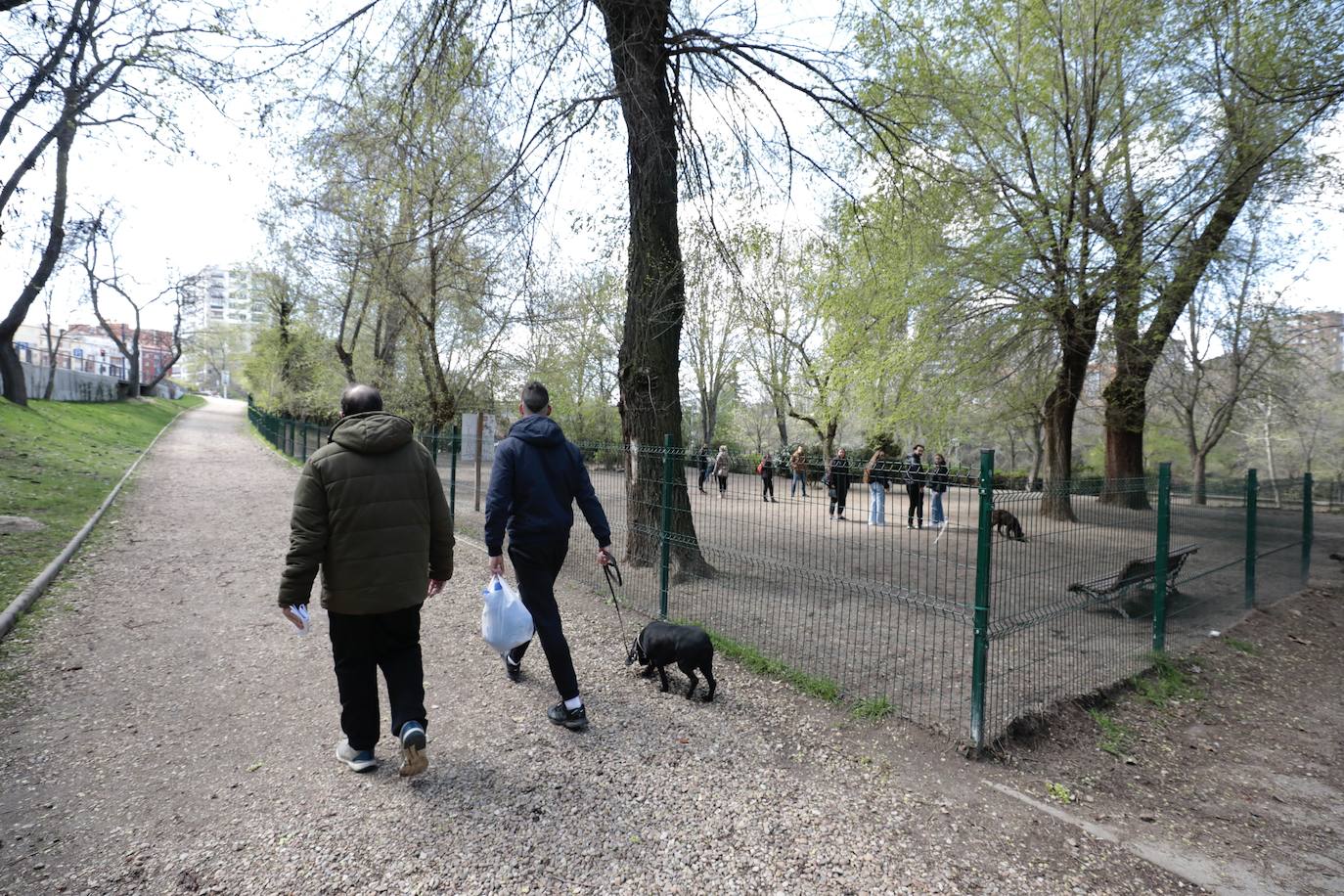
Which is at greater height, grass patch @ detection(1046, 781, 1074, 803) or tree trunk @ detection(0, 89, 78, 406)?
tree trunk @ detection(0, 89, 78, 406)

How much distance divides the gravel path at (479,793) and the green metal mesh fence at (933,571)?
0.76m

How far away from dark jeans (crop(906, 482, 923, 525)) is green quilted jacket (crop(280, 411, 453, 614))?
286 cm

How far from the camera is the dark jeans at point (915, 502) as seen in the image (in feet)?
13.8

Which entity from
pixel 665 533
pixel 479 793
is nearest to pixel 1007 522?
pixel 665 533

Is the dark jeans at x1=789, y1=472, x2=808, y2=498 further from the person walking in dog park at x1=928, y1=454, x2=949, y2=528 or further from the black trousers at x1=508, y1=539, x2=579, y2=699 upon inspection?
the black trousers at x1=508, y1=539, x2=579, y2=699

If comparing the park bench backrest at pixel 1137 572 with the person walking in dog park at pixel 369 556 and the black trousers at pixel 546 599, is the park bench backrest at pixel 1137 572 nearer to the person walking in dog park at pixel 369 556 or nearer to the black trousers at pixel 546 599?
the black trousers at pixel 546 599

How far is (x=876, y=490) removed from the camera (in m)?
4.47

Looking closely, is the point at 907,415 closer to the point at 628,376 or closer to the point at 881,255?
the point at 881,255

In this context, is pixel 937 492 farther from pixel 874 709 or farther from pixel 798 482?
pixel 874 709

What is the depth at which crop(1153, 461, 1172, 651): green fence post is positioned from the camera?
5145 millimetres

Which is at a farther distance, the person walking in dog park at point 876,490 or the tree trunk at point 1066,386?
the tree trunk at point 1066,386

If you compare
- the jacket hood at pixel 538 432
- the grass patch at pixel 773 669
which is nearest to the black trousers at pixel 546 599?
the jacket hood at pixel 538 432

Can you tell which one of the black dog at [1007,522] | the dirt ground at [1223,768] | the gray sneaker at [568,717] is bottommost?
the dirt ground at [1223,768]

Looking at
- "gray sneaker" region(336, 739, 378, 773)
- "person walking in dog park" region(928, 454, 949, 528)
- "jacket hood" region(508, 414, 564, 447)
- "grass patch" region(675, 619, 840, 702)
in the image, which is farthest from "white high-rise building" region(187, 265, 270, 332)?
"person walking in dog park" region(928, 454, 949, 528)
